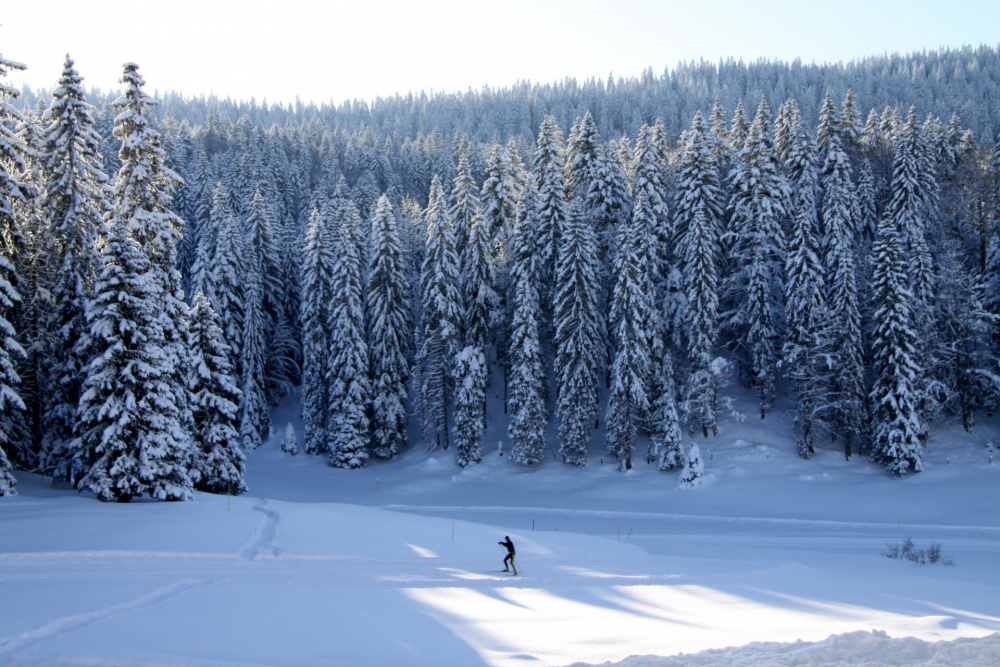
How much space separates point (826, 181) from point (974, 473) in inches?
884

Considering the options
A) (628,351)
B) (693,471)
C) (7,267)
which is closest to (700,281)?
(628,351)

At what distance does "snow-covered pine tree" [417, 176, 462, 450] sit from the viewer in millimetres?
46438

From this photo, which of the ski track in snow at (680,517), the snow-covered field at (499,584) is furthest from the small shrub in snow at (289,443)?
the snow-covered field at (499,584)

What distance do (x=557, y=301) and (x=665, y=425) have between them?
34.2 ft

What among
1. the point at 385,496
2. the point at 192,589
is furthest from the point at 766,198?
the point at 192,589

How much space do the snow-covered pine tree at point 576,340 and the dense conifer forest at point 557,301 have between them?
0.59ft

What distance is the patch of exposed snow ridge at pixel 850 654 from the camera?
9164 millimetres

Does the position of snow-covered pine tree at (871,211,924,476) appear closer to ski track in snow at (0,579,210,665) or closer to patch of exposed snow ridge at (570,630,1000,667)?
patch of exposed snow ridge at (570,630,1000,667)

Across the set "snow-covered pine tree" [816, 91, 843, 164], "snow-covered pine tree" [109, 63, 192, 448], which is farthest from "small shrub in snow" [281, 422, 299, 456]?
"snow-covered pine tree" [816, 91, 843, 164]

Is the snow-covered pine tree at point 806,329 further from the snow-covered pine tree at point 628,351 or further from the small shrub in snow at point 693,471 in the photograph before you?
the snow-covered pine tree at point 628,351

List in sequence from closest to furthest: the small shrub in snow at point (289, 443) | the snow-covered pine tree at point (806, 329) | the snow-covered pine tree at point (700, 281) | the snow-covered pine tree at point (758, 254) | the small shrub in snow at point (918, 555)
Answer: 1. the small shrub in snow at point (918, 555)
2. the snow-covered pine tree at point (806, 329)
3. the snow-covered pine tree at point (700, 281)
4. the snow-covered pine tree at point (758, 254)
5. the small shrub in snow at point (289, 443)

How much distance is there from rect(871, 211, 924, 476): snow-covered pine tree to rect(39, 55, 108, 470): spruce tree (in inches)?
1565

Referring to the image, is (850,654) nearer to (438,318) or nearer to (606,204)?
(438,318)

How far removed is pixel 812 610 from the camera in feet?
44.5
